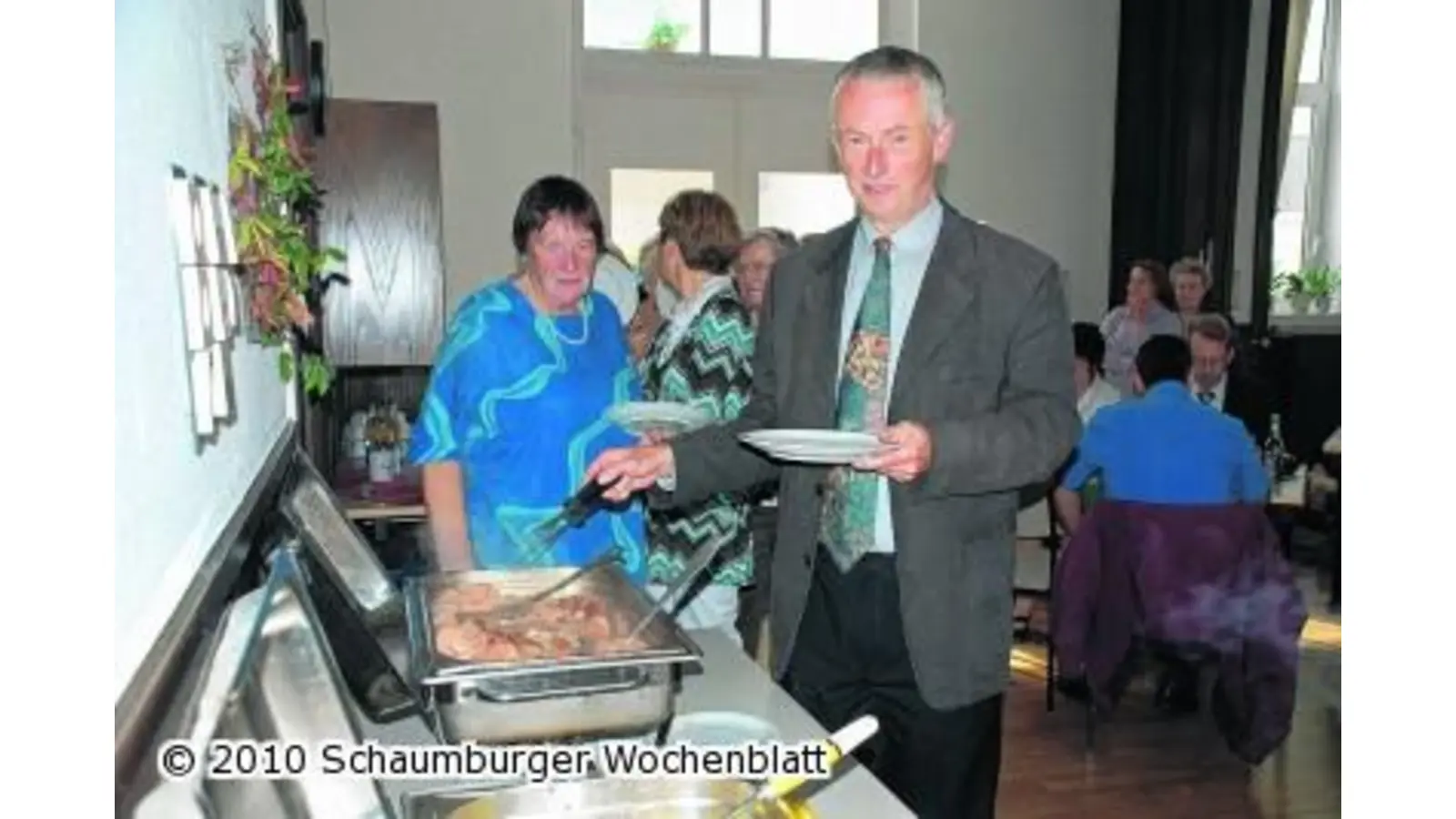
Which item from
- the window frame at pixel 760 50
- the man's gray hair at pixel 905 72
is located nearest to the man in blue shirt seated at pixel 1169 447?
the man's gray hair at pixel 905 72

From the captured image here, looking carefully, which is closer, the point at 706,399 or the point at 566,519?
the point at 566,519

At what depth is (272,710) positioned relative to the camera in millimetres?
897

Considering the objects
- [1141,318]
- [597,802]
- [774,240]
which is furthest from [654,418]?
[1141,318]

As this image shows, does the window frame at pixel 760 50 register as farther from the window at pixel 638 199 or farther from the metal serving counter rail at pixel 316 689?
the metal serving counter rail at pixel 316 689

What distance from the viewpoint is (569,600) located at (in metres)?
1.53

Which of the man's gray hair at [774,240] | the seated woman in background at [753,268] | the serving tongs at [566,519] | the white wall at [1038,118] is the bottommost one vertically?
the serving tongs at [566,519]

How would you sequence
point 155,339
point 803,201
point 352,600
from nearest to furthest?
point 155,339
point 352,600
point 803,201

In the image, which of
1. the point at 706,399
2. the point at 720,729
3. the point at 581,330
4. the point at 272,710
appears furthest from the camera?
the point at 706,399

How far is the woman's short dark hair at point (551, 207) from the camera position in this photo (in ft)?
6.96

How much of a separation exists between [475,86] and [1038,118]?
3.02m

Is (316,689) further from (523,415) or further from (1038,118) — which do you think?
(1038,118)

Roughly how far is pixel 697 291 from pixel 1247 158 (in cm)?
494

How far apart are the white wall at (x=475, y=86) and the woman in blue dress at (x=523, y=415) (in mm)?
3618
